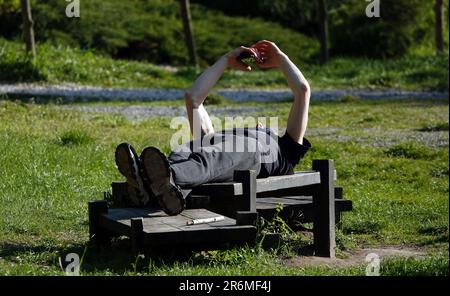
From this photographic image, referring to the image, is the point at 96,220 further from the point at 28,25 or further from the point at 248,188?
the point at 28,25

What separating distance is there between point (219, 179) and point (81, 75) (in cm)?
1589

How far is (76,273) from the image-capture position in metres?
6.02

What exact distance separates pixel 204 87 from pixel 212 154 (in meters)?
0.84

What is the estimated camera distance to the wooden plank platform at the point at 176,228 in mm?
6355

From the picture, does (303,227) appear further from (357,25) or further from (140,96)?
(357,25)

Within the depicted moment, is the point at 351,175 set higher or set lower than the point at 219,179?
lower

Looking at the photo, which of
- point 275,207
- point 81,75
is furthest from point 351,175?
point 81,75

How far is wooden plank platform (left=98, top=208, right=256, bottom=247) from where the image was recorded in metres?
6.36

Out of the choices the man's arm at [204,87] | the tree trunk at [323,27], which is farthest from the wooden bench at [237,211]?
the tree trunk at [323,27]

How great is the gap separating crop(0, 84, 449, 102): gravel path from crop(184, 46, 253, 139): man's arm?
1136 centimetres
